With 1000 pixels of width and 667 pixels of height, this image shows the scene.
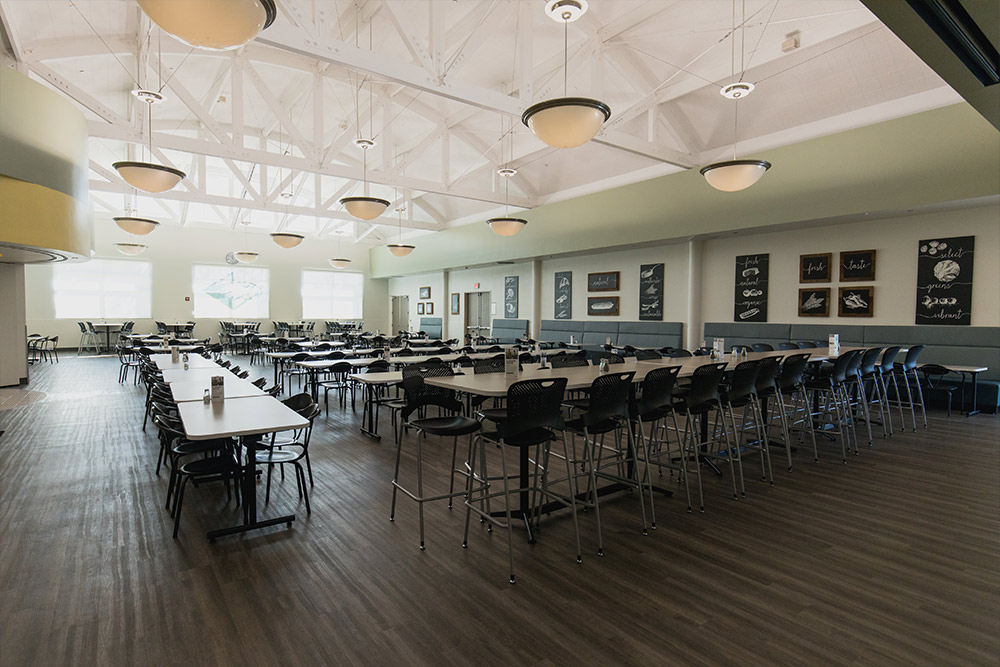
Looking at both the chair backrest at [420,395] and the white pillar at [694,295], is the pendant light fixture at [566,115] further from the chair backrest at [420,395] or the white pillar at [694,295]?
the white pillar at [694,295]

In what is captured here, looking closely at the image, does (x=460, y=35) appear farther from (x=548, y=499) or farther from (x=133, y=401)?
(x=133, y=401)

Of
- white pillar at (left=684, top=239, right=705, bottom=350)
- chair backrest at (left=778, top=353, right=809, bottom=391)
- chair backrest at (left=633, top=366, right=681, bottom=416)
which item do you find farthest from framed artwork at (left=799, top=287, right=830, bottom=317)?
chair backrest at (left=633, top=366, right=681, bottom=416)

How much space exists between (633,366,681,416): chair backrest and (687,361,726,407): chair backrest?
0.76ft

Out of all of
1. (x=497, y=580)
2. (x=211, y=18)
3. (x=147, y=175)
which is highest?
(x=147, y=175)

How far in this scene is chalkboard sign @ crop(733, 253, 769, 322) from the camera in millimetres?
9078

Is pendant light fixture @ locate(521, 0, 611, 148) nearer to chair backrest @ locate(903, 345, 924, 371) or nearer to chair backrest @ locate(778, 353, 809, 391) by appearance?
chair backrest @ locate(778, 353, 809, 391)

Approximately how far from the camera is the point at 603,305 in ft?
39.1

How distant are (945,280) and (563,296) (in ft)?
24.5

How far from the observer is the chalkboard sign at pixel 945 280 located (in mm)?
7008

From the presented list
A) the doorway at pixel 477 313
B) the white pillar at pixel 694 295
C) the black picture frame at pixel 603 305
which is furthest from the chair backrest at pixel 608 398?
the doorway at pixel 477 313

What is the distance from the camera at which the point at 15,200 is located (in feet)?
20.9

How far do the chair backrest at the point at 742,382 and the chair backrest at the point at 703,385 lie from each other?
0.33 metres

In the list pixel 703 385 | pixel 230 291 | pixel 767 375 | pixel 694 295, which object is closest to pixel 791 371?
pixel 767 375

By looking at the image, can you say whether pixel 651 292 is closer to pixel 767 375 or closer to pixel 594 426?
pixel 767 375
